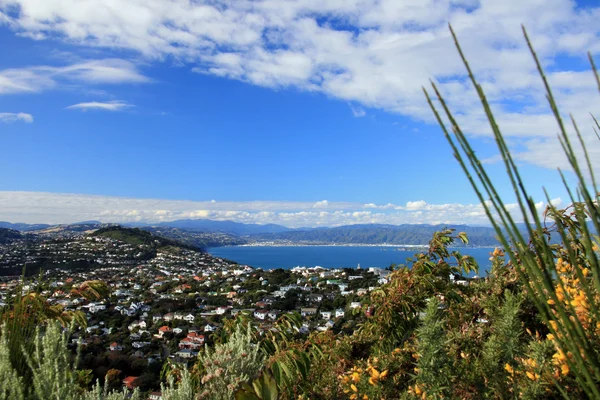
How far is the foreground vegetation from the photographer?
0.83 metres

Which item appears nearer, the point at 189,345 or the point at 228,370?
the point at 228,370

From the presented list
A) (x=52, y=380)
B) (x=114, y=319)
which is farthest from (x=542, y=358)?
(x=114, y=319)

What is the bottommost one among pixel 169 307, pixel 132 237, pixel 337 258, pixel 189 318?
pixel 337 258

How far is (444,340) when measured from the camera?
220cm

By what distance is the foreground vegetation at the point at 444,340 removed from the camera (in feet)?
2.73

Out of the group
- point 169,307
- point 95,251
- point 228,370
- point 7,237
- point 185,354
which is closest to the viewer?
point 228,370

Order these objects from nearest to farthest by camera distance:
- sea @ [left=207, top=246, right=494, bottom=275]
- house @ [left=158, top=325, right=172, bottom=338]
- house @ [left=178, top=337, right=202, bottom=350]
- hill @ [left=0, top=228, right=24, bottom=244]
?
house @ [left=178, top=337, right=202, bottom=350] → house @ [left=158, top=325, right=172, bottom=338] → sea @ [left=207, top=246, right=494, bottom=275] → hill @ [left=0, top=228, right=24, bottom=244]

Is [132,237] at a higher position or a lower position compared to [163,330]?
lower

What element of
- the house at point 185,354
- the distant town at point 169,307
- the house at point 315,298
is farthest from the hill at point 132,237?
the house at point 185,354

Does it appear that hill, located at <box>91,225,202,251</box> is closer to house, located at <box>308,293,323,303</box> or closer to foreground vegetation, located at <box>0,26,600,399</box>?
house, located at <box>308,293,323,303</box>

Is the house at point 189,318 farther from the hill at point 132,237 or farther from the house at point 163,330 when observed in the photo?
the hill at point 132,237

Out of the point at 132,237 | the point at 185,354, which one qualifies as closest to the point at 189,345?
the point at 185,354

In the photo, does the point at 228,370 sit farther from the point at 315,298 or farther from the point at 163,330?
the point at 315,298

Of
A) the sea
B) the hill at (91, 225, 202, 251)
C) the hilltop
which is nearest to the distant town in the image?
the hilltop
